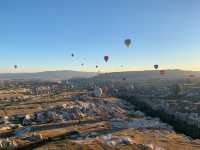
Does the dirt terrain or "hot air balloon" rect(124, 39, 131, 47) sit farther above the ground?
"hot air balloon" rect(124, 39, 131, 47)

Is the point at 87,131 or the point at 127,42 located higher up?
the point at 127,42

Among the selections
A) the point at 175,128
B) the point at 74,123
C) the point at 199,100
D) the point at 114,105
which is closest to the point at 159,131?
the point at 175,128

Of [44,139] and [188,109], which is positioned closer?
[44,139]

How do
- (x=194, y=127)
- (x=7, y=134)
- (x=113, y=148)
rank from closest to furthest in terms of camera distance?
(x=113, y=148) < (x=7, y=134) < (x=194, y=127)

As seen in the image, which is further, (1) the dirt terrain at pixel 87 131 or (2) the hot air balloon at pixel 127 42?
(2) the hot air balloon at pixel 127 42

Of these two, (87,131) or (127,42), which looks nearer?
A: (87,131)

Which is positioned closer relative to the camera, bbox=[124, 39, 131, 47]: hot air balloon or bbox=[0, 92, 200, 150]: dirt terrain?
bbox=[0, 92, 200, 150]: dirt terrain

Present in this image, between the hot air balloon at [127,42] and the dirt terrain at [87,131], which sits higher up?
the hot air balloon at [127,42]

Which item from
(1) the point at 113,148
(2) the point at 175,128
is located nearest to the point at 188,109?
(2) the point at 175,128

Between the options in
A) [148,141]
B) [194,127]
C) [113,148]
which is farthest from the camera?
[194,127]

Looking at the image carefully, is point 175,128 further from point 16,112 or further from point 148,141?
point 16,112
